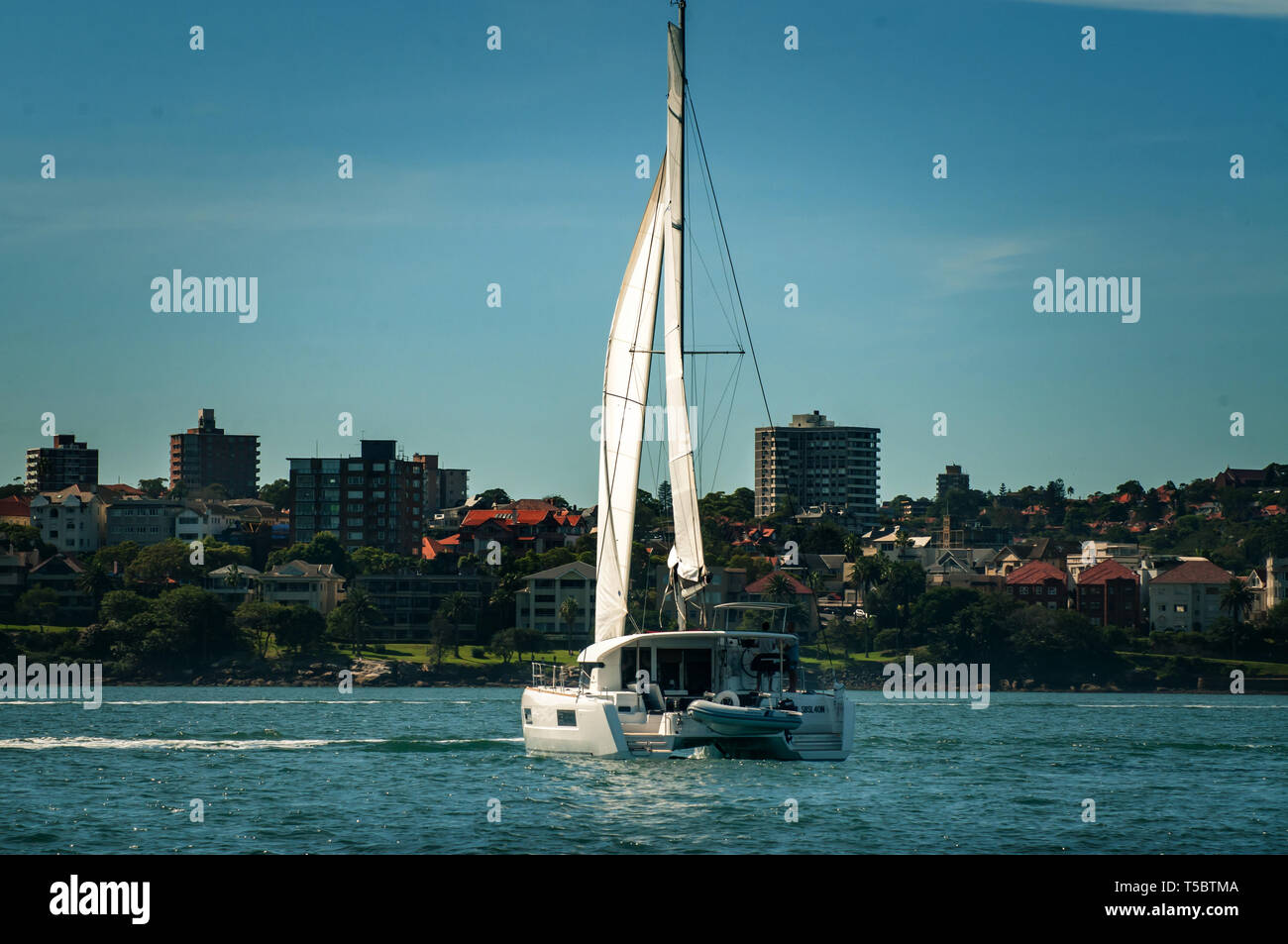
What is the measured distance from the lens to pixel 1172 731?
62250mm

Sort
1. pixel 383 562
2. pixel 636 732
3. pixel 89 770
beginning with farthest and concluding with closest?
pixel 383 562, pixel 89 770, pixel 636 732

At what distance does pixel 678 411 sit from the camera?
125ft

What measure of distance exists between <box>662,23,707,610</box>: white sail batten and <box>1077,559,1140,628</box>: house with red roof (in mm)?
125708

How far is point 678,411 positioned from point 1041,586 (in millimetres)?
132739

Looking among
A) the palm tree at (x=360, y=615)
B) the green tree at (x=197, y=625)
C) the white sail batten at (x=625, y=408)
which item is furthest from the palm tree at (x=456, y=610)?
the white sail batten at (x=625, y=408)

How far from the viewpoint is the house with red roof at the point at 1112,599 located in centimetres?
15575

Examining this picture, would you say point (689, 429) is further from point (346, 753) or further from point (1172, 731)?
point (1172, 731)

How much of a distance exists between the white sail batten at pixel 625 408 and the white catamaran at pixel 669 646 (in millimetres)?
27

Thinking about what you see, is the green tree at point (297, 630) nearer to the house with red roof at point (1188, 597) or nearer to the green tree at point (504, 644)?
the green tree at point (504, 644)

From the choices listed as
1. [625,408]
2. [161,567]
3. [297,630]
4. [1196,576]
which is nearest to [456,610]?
[297,630]

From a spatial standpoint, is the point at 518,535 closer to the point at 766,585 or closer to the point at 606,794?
the point at 766,585

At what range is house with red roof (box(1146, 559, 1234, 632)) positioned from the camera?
156 metres

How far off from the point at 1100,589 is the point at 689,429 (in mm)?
128563
